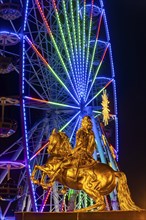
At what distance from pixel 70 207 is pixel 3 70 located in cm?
605

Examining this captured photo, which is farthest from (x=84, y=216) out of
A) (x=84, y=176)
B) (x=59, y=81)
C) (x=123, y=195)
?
(x=59, y=81)

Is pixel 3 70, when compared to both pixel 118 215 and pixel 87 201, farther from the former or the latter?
pixel 118 215

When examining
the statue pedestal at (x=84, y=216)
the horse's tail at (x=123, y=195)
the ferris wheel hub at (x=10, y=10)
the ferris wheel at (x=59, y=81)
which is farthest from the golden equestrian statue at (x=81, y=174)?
the ferris wheel hub at (x=10, y=10)

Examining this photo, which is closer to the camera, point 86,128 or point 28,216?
point 28,216

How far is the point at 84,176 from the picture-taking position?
11.8 m

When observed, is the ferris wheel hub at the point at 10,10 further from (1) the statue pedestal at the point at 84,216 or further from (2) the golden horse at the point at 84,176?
(1) the statue pedestal at the point at 84,216

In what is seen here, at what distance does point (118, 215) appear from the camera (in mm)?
10867

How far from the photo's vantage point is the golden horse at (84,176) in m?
11.7

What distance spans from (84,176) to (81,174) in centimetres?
8

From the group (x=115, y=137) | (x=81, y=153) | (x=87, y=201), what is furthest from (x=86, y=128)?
(x=115, y=137)

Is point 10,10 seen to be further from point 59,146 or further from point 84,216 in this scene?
point 84,216

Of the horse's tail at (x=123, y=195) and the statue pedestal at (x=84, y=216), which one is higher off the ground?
the horse's tail at (x=123, y=195)

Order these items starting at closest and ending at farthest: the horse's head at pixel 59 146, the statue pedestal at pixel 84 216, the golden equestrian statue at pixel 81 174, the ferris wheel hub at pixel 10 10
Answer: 1. the statue pedestal at pixel 84 216
2. the golden equestrian statue at pixel 81 174
3. the horse's head at pixel 59 146
4. the ferris wheel hub at pixel 10 10

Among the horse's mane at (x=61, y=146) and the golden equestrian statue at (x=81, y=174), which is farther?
the horse's mane at (x=61, y=146)
